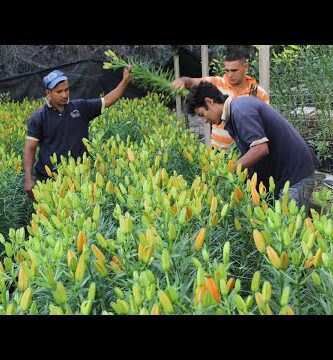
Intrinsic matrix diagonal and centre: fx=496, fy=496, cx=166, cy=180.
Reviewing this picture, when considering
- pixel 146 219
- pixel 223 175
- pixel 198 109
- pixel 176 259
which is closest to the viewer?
pixel 176 259

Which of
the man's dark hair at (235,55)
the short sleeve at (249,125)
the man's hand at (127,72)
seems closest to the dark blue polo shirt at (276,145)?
the short sleeve at (249,125)

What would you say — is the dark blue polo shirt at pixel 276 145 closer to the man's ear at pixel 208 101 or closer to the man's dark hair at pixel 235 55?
the man's ear at pixel 208 101

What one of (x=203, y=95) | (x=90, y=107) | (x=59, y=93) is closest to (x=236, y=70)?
(x=203, y=95)

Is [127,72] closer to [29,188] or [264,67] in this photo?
[29,188]

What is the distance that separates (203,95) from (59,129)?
162 cm

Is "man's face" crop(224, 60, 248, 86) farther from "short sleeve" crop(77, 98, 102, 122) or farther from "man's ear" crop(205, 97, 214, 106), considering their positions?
"short sleeve" crop(77, 98, 102, 122)

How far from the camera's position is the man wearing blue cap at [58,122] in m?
4.18

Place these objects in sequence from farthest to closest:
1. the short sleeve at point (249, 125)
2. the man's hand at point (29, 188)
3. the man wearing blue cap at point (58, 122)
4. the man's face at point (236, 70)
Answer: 1. the man wearing blue cap at point (58, 122)
2. the man's hand at point (29, 188)
3. the man's face at point (236, 70)
4. the short sleeve at point (249, 125)

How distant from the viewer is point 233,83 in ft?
12.8
